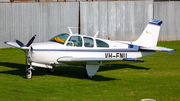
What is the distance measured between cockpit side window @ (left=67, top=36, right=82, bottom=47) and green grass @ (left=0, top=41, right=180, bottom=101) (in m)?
1.47

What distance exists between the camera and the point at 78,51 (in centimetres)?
1209

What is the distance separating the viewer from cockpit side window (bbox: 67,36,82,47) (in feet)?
39.5

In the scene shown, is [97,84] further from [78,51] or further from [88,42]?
[88,42]

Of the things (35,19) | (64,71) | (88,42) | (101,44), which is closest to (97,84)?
(88,42)

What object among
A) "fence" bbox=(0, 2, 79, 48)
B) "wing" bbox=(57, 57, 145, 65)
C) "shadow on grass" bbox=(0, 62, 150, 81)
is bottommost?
"shadow on grass" bbox=(0, 62, 150, 81)

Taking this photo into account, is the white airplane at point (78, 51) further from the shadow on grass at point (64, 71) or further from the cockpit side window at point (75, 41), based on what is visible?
the shadow on grass at point (64, 71)

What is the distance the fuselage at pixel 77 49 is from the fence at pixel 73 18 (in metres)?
11.3

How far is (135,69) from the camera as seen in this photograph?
1421cm

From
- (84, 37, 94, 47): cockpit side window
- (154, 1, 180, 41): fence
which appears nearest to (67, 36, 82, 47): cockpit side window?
(84, 37, 94, 47): cockpit side window

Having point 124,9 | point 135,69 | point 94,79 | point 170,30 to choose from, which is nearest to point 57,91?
point 94,79

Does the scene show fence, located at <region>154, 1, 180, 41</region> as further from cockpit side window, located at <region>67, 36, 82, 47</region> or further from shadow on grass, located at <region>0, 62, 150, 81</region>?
cockpit side window, located at <region>67, 36, 82, 47</region>

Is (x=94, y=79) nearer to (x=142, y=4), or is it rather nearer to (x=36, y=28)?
(x=36, y=28)

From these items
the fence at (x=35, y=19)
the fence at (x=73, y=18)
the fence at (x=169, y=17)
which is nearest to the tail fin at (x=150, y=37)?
the fence at (x=73, y=18)

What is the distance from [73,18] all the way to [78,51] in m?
12.3
